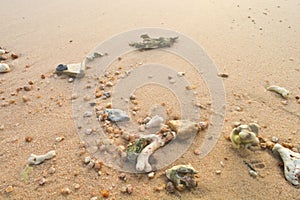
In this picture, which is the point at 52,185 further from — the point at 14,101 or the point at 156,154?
the point at 14,101

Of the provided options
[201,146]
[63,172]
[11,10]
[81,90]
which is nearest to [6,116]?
[81,90]

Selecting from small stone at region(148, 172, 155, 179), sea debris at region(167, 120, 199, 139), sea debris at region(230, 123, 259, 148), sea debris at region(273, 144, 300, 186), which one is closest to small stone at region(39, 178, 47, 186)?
small stone at region(148, 172, 155, 179)

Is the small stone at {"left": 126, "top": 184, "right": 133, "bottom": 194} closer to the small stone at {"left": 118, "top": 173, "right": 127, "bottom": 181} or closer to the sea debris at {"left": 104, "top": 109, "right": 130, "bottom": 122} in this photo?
the small stone at {"left": 118, "top": 173, "right": 127, "bottom": 181}

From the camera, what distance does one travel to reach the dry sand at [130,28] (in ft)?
6.08

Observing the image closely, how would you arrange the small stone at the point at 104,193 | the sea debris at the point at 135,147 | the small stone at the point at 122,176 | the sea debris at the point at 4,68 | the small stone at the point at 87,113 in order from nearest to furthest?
the small stone at the point at 104,193
the small stone at the point at 122,176
the sea debris at the point at 135,147
the small stone at the point at 87,113
the sea debris at the point at 4,68

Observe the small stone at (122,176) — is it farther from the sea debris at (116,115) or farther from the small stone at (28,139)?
the small stone at (28,139)

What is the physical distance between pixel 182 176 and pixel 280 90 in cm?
139

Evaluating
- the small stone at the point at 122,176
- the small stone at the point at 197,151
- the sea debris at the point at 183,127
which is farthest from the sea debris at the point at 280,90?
the small stone at the point at 122,176

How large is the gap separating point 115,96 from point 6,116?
93 cm

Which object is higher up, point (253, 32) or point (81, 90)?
point (253, 32)

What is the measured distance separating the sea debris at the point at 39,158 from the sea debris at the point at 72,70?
3.61 ft

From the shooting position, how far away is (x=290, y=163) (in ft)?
6.23

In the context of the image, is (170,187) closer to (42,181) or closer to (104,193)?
(104,193)

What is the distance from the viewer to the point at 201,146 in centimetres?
212
